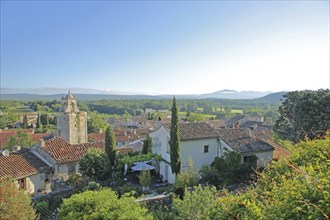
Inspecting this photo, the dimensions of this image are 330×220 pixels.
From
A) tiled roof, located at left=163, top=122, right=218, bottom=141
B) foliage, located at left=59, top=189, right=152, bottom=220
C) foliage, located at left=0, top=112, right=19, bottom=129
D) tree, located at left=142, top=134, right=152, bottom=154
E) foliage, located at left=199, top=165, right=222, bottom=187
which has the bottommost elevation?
foliage, located at left=0, top=112, right=19, bottom=129

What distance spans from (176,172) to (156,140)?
5.66 metres

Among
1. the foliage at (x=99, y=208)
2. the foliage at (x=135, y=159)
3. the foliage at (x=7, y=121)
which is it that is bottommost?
the foliage at (x=7, y=121)

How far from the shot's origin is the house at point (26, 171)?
20500 mm

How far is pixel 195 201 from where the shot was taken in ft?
34.9

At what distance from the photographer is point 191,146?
23328 mm

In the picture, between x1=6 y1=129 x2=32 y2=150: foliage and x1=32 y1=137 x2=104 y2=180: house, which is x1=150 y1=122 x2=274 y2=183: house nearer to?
x1=32 y1=137 x2=104 y2=180: house

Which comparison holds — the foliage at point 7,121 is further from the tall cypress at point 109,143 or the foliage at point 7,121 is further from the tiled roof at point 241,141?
the tiled roof at point 241,141

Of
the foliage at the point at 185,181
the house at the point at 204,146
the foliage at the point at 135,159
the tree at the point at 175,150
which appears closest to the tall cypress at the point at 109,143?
the foliage at the point at 135,159

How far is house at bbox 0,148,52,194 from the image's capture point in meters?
20.5

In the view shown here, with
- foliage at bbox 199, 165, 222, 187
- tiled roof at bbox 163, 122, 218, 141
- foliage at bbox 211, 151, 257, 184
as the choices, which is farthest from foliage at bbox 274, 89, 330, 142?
foliage at bbox 199, 165, 222, 187

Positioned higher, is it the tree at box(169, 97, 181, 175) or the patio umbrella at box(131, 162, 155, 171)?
the tree at box(169, 97, 181, 175)

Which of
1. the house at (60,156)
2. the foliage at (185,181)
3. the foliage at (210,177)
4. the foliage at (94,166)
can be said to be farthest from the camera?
the house at (60,156)

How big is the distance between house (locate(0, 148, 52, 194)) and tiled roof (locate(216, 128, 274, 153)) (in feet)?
54.8

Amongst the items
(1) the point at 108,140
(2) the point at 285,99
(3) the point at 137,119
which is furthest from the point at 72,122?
(3) the point at 137,119
